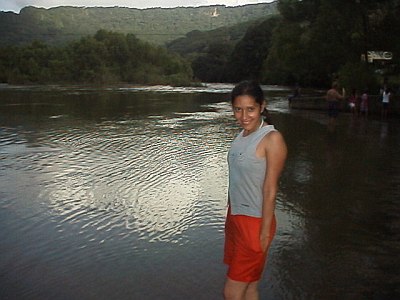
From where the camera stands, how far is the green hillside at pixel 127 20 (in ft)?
538

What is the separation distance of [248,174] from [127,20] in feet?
638

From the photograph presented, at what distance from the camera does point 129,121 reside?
60.7 ft

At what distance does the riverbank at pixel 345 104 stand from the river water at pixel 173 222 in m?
9.40

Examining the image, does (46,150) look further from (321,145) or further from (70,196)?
(321,145)

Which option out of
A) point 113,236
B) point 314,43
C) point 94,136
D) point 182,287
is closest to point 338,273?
point 182,287

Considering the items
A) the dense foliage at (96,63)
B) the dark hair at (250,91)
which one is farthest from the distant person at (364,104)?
the dense foliage at (96,63)

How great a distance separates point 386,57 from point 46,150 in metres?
18.0

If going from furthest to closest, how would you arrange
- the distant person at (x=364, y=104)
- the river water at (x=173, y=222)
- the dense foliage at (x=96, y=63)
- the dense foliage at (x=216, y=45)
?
1. the dense foliage at (x=96, y=63)
2. the dense foliage at (x=216, y=45)
3. the distant person at (x=364, y=104)
4. the river water at (x=173, y=222)

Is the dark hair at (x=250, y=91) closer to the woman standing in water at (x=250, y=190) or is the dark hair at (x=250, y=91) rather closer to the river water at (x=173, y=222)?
the woman standing in water at (x=250, y=190)

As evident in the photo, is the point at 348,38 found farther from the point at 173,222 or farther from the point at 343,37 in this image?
the point at 173,222

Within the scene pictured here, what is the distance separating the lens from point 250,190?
9.08 ft

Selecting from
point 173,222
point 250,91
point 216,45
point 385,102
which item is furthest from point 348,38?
point 216,45

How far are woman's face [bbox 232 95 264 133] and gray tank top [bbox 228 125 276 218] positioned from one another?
0.24 feet

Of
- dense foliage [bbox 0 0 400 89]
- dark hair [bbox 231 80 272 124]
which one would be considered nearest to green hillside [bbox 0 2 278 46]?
dense foliage [bbox 0 0 400 89]
